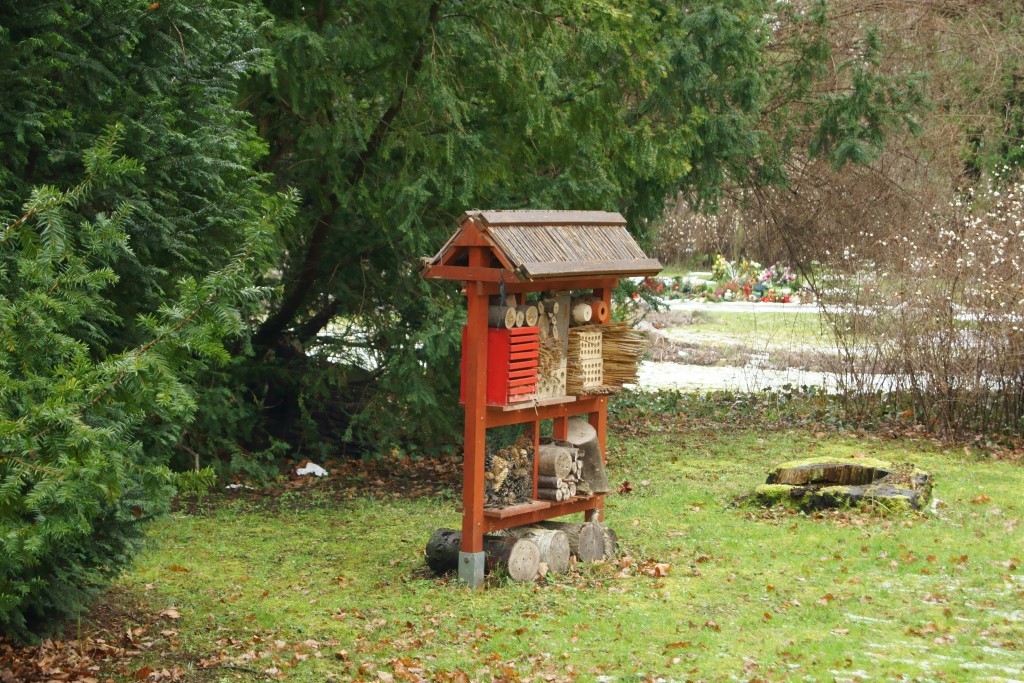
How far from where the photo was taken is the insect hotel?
723 centimetres

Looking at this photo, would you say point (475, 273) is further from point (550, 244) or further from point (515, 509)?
point (515, 509)

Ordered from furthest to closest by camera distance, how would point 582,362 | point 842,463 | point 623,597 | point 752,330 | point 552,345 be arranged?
point 752,330, point 842,463, point 582,362, point 552,345, point 623,597

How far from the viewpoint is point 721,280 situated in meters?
28.3

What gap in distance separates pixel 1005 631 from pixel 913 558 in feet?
4.98

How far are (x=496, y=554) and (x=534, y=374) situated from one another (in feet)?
3.86

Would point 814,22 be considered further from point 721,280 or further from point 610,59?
point 721,280

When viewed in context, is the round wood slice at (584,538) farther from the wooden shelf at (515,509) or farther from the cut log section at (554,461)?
the cut log section at (554,461)

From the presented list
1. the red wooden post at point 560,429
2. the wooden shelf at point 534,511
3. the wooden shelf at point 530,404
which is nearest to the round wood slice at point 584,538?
the wooden shelf at point 534,511

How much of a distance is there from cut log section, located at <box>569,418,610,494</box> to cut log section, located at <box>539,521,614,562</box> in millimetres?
296

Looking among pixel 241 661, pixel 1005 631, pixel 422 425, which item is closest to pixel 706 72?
pixel 422 425

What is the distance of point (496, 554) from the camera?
740cm

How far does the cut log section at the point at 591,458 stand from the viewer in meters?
8.13

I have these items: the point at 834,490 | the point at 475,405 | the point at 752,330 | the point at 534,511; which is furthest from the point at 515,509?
the point at 752,330

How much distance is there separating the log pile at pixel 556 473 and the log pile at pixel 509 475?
0.09 metres
